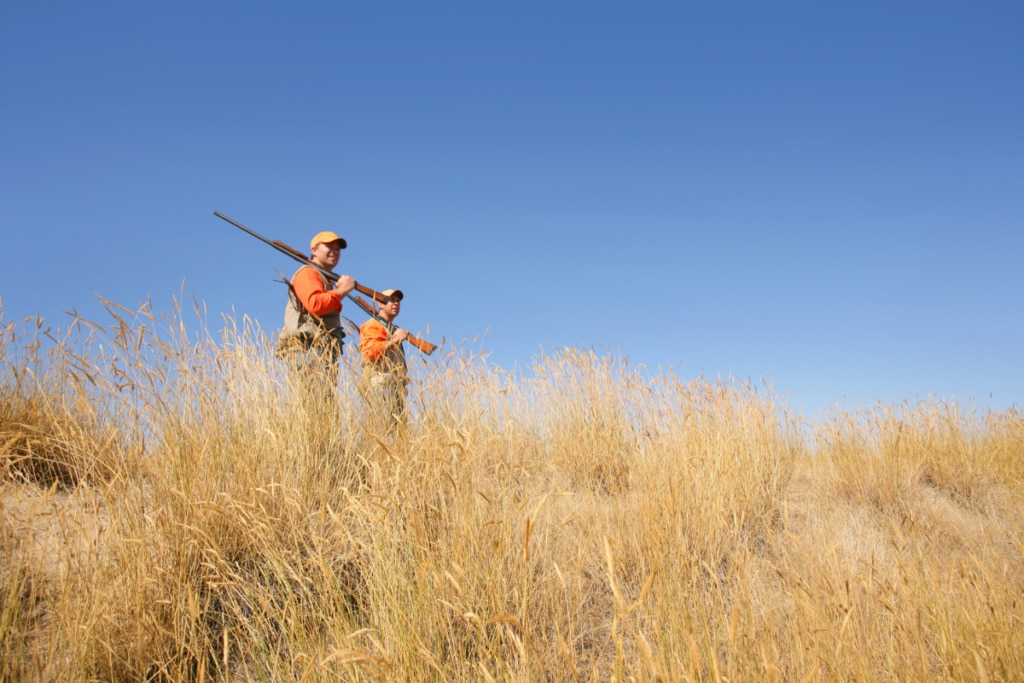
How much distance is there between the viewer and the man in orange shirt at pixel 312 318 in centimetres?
398

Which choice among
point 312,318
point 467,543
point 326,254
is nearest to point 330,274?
point 326,254

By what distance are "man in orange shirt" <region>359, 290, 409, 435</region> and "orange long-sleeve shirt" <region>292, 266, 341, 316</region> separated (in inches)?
18.9

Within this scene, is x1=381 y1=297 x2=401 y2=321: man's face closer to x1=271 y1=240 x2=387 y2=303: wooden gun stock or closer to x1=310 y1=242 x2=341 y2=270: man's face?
x1=271 y1=240 x2=387 y2=303: wooden gun stock

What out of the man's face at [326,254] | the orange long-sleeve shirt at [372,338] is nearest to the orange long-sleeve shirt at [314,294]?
the man's face at [326,254]

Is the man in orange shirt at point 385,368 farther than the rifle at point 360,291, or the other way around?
the rifle at point 360,291

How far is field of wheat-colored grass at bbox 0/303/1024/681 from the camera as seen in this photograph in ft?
6.15

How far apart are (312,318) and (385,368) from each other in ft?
2.32

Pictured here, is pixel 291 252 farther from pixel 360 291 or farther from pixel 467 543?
pixel 467 543

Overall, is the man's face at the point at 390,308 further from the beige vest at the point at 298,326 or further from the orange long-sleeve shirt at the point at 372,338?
the beige vest at the point at 298,326

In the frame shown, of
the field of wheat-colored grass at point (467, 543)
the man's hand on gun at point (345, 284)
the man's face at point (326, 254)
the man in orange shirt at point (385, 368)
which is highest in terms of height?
the man's face at point (326, 254)

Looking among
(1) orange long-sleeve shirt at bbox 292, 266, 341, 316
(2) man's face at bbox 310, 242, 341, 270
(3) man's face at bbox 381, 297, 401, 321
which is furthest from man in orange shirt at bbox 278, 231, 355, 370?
(3) man's face at bbox 381, 297, 401, 321

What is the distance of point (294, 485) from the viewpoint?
2.87 m

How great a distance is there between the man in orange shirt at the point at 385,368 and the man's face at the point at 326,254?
52 cm

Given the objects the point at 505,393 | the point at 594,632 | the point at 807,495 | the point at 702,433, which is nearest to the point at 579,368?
the point at 505,393
